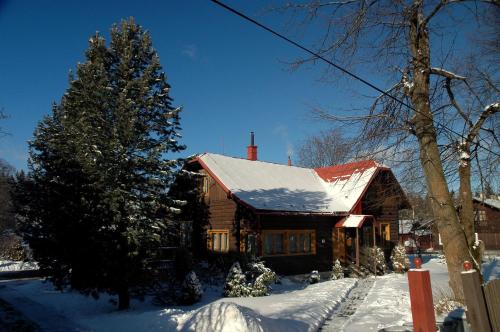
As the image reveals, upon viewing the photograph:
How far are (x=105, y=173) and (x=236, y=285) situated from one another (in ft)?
20.4

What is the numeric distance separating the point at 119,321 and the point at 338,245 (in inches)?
597

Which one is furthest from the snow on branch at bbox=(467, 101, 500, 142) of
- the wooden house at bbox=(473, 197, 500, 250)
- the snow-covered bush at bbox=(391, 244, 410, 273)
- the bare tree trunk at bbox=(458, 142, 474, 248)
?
the wooden house at bbox=(473, 197, 500, 250)

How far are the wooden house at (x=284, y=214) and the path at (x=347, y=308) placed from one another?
3.64 metres

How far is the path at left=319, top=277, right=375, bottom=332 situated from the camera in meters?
10.7

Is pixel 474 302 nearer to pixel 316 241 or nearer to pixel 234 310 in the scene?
pixel 234 310

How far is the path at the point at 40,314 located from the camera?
37.8 ft

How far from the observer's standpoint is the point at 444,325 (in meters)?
6.24

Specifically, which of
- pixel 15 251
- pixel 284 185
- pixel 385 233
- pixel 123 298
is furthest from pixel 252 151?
pixel 15 251

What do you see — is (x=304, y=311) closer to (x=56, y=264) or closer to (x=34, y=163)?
(x=56, y=264)

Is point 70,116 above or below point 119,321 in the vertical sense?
above

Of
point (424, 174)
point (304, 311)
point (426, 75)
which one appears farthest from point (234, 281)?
point (426, 75)

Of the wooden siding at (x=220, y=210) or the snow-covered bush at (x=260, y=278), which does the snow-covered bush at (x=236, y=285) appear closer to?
the snow-covered bush at (x=260, y=278)

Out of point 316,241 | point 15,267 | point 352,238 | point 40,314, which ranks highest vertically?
point 352,238

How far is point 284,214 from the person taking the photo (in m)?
20.0
